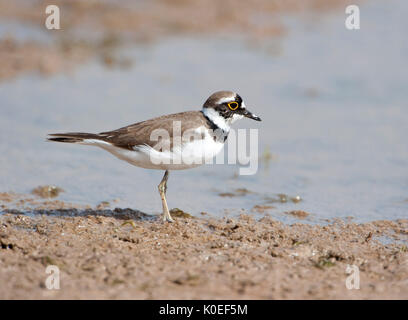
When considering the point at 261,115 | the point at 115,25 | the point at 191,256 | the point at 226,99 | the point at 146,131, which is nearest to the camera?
the point at 191,256

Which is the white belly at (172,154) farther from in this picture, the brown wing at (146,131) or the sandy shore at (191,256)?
the sandy shore at (191,256)

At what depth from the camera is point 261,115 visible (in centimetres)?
1062

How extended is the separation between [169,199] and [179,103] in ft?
10.2

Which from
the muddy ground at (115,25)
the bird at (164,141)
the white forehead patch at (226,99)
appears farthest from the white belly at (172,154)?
the muddy ground at (115,25)

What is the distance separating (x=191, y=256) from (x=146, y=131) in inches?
63.5

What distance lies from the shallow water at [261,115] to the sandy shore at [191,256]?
2.02 ft

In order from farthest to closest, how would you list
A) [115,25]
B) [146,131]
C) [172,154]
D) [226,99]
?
[115,25] → [226,99] → [146,131] → [172,154]

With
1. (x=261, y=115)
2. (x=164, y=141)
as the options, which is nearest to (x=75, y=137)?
(x=164, y=141)

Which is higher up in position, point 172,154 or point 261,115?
point 261,115

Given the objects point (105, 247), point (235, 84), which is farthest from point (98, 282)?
point (235, 84)

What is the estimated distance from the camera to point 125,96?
11180mm

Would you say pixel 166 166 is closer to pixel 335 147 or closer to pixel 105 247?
pixel 105 247

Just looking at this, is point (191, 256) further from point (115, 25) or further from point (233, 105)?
point (115, 25)

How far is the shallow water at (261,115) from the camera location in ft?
27.0
